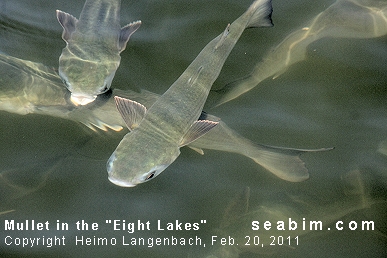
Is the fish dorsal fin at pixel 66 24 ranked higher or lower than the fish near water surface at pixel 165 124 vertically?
higher

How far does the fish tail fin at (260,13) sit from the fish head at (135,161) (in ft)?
6.00

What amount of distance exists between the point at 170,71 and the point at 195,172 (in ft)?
4.57

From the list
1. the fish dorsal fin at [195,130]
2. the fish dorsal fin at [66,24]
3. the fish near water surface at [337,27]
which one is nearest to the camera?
the fish dorsal fin at [195,130]

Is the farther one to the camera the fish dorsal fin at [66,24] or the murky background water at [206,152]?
the fish dorsal fin at [66,24]

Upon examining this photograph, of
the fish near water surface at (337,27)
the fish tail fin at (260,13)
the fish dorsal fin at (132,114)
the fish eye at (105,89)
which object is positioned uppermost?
the fish near water surface at (337,27)

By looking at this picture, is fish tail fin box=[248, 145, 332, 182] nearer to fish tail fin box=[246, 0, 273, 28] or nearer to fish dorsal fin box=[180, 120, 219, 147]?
fish dorsal fin box=[180, 120, 219, 147]

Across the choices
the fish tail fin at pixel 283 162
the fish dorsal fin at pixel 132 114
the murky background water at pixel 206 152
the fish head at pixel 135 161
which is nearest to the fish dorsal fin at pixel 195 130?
the fish head at pixel 135 161

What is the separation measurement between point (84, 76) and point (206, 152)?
1.44 meters

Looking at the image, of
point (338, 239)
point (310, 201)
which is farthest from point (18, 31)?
point (338, 239)

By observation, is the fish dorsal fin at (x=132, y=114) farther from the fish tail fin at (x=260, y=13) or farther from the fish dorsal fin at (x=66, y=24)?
the fish tail fin at (x=260, y=13)

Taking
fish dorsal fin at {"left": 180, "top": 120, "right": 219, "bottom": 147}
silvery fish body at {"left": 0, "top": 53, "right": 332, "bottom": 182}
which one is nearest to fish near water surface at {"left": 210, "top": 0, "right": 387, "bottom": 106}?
silvery fish body at {"left": 0, "top": 53, "right": 332, "bottom": 182}

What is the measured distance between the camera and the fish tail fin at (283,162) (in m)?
4.27

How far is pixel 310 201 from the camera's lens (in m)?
4.22

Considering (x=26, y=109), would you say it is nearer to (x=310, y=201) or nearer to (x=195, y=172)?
(x=195, y=172)
